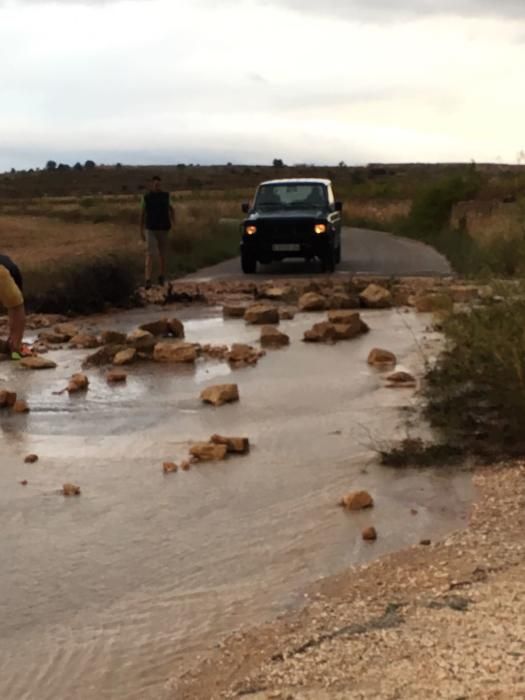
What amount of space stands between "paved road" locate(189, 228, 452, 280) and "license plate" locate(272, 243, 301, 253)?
2.17 ft

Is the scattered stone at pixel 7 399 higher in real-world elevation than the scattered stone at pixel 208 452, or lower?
lower

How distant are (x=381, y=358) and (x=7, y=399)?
154 inches

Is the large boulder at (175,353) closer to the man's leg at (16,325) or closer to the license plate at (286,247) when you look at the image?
the man's leg at (16,325)

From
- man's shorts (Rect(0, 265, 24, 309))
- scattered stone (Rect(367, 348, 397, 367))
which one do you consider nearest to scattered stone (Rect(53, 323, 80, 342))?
man's shorts (Rect(0, 265, 24, 309))

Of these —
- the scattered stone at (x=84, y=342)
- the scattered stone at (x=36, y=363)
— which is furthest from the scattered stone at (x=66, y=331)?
the scattered stone at (x=36, y=363)

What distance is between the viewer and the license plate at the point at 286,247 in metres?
23.3

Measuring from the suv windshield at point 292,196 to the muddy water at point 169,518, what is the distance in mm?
12614

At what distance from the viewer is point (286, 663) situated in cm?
466

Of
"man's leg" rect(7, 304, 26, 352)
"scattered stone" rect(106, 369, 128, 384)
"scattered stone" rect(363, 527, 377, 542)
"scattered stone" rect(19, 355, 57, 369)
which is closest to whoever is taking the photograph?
"scattered stone" rect(363, 527, 377, 542)

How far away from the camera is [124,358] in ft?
41.9

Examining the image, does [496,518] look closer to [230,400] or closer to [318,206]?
[230,400]

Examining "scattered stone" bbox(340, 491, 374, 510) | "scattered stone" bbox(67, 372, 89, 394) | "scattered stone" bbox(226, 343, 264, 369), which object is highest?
"scattered stone" bbox(340, 491, 374, 510)

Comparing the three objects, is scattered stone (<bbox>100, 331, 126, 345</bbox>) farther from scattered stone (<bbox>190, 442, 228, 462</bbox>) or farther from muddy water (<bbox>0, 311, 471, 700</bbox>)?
scattered stone (<bbox>190, 442, 228, 462</bbox>)

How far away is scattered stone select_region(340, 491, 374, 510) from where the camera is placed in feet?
24.0
